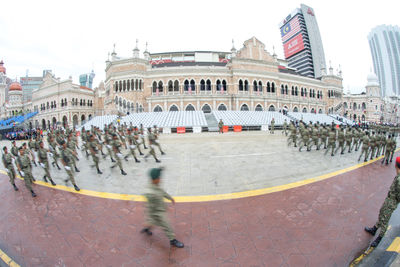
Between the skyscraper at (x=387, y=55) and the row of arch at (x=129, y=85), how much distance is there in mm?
194563

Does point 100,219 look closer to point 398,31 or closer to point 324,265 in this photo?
point 324,265

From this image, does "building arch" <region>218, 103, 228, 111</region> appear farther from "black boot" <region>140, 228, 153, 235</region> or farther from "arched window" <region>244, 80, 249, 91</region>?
"black boot" <region>140, 228, 153, 235</region>

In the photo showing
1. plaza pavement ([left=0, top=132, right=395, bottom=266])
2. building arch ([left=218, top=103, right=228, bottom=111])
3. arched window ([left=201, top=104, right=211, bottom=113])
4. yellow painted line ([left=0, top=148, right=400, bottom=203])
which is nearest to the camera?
plaza pavement ([left=0, top=132, right=395, bottom=266])

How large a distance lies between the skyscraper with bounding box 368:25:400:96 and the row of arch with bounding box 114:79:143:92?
194563 millimetres

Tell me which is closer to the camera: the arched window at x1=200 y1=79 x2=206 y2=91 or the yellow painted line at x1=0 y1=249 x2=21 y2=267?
the yellow painted line at x1=0 y1=249 x2=21 y2=267

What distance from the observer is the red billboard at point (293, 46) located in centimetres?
9948

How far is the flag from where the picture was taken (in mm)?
101375

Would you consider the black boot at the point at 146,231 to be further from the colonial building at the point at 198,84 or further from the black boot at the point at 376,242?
the colonial building at the point at 198,84

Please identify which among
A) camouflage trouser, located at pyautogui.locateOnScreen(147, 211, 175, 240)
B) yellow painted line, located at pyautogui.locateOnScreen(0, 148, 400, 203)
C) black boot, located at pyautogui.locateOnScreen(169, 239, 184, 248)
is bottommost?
black boot, located at pyautogui.locateOnScreen(169, 239, 184, 248)

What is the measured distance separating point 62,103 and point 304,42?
116 m

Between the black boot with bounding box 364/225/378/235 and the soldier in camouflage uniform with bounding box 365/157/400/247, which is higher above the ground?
the soldier in camouflage uniform with bounding box 365/157/400/247

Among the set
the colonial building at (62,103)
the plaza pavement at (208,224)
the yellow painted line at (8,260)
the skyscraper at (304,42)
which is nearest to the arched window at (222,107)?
the plaza pavement at (208,224)

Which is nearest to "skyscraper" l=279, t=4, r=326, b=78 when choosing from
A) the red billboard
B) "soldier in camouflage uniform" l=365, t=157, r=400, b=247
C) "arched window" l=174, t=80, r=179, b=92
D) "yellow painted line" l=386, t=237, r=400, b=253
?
the red billboard

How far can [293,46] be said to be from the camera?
105 m
